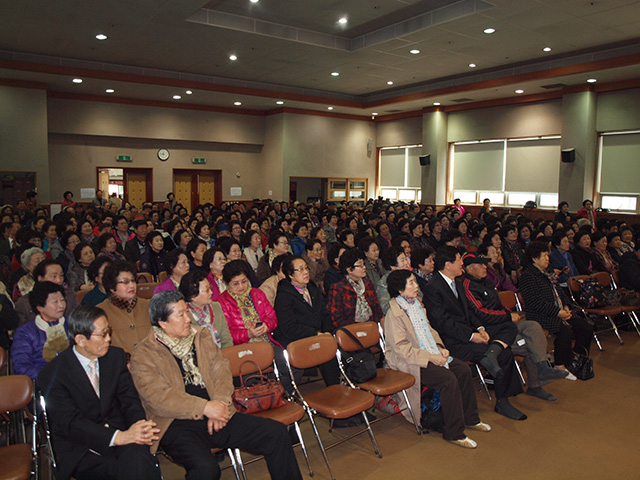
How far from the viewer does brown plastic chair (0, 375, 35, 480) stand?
258 cm

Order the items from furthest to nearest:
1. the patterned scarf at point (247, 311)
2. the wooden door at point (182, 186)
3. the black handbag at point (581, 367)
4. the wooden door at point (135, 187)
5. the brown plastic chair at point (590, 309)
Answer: the wooden door at point (182, 186)
the wooden door at point (135, 187)
the brown plastic chair at point (590, 309)
the black handbag at point (581, 367)
the patterned scarf at point (247, 311)

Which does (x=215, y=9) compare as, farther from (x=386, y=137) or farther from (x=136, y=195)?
(x=386, y=137)

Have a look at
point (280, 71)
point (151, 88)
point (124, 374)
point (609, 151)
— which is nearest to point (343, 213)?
point (280, 71)

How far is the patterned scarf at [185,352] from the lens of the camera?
10.2ft

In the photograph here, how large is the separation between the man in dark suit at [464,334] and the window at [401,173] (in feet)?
49.3

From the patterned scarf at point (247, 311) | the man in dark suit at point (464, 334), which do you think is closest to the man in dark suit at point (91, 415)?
the patterned scarf at point (247, 311)

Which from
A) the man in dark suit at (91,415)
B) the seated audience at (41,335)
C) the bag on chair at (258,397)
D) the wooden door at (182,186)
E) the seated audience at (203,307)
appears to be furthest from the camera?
the wooden door at (182,186)

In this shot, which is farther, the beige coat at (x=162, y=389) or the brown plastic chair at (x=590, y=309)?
the brown plastic chair at (x=590, y=309)

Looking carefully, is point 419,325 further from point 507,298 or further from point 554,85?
point 554,85

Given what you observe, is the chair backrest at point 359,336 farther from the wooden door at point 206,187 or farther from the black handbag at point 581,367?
the wooden door at point 206,187

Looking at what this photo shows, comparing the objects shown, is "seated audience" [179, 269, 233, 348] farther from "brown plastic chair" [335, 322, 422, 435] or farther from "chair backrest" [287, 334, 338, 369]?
"brown plastic chair" [335, 322, 422, 435]

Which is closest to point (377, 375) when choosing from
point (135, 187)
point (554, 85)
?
point (554, 85)

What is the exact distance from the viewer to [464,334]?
4.43 m

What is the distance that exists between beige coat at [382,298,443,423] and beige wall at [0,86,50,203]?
501 inches
